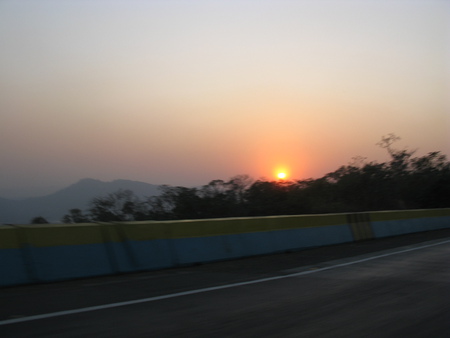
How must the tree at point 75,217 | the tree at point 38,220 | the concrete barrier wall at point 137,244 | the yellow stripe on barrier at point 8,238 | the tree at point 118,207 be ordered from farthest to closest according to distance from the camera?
the tree at point 118,207, the tree at point 75,217, the tree at point 38,220, the concrete barrier wall at point 137,244, the yellow stripe on barrier at point 8,238

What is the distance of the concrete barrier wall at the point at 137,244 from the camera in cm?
761

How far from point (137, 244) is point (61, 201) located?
16.2 meters

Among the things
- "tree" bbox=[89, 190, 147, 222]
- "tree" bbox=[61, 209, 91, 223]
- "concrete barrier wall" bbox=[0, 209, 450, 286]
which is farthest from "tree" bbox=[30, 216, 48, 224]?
"concrete barrier wall" bbox=[0, 209, 450, 286]

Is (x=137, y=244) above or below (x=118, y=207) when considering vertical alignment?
below

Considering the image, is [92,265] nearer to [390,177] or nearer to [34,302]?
[34,302]

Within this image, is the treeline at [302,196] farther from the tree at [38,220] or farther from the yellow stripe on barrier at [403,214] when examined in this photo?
the yellow stripe on barrier at [403,214]

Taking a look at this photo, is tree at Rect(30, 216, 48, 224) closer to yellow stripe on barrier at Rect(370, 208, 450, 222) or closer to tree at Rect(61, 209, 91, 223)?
tree at Rect(61, 209, 91, 223)

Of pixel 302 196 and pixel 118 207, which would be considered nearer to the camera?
pixel 118 207

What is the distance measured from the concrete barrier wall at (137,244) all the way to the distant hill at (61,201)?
5.24 m

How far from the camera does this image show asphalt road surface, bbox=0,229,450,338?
16.5ft

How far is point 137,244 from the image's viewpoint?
9312 mm

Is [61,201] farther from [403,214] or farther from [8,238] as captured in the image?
[403,214]

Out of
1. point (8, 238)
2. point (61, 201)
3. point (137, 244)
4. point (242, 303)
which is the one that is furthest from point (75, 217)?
point (242, 303)

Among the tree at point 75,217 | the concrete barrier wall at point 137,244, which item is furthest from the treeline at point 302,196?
the concrete barrier wall at point 137,244
